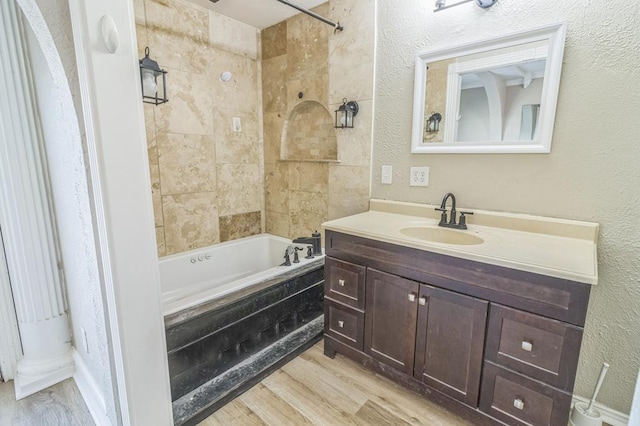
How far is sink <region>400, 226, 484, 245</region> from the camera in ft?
5.46

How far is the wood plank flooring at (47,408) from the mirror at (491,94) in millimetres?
2355

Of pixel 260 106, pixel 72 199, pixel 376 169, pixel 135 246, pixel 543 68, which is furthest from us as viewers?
pixel 260 106

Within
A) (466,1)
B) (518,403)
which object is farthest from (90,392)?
(466,1)

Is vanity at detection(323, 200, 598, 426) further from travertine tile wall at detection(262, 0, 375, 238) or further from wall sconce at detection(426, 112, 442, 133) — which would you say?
travertine tile wall at detection(262, 0, 375, 238)

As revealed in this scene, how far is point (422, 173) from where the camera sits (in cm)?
197

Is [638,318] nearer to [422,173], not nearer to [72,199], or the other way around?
[422,173]

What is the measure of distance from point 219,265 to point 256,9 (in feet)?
7.23

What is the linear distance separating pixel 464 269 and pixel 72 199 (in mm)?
1744

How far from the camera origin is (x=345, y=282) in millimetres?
1796

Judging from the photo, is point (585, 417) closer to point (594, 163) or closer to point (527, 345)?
point (527, 345)

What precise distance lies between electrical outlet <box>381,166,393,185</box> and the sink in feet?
1.48

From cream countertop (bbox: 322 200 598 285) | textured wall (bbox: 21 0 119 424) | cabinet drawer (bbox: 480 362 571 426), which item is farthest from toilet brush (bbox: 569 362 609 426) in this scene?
textured wall (bbox: 21 0 119 424)

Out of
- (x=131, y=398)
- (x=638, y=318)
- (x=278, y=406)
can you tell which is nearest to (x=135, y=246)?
(x=131, y=398)

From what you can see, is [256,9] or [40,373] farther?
[256,9]
